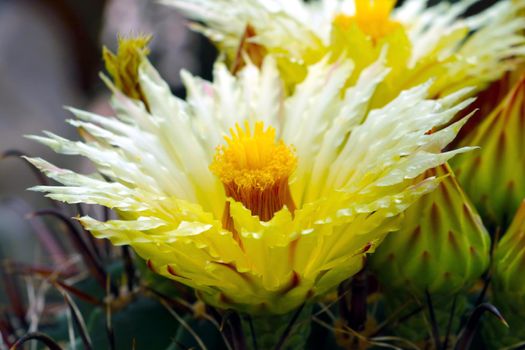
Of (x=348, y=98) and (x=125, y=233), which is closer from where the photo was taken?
(x=125, y=233)

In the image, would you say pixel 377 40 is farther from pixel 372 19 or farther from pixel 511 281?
pixel 511 281

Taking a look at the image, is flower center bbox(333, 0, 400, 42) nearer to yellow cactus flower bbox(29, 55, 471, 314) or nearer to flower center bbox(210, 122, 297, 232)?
yellow cactus flower bbox(29, 55, 471, 314)

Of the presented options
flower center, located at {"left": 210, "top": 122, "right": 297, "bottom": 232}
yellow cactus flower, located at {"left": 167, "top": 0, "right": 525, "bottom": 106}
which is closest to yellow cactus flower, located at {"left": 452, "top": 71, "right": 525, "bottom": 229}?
yellow cactus flower, located at {"left": 167, "top": 0, "right": 525, "bottom": 106}

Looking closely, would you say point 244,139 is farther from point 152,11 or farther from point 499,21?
point 152,11

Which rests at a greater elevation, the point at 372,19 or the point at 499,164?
the point at 372,19

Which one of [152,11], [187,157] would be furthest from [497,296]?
[152,11]

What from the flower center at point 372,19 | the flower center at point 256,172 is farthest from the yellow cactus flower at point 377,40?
the flower center at point 256,172

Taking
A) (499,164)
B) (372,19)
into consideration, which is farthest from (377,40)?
(499,164)
